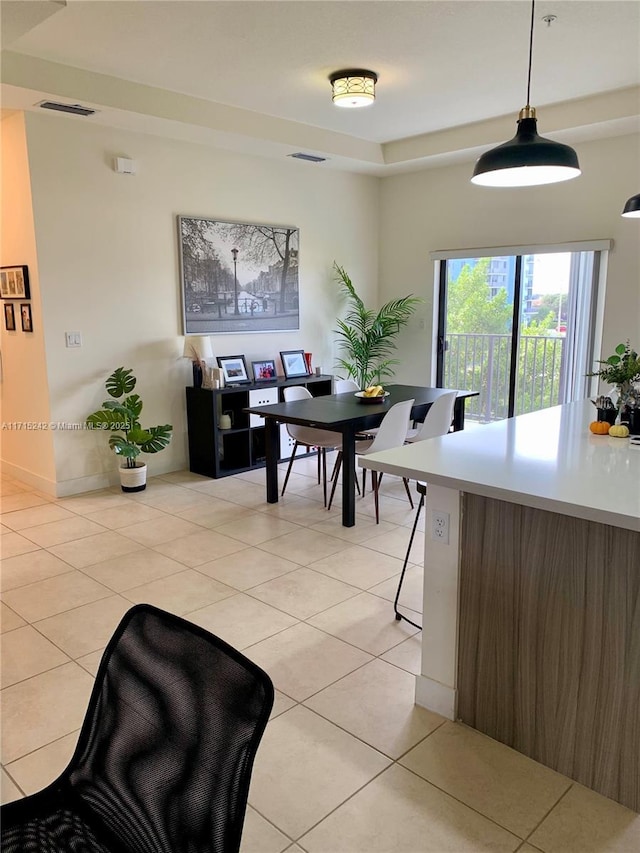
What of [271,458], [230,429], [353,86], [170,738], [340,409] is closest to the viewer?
[170,738]

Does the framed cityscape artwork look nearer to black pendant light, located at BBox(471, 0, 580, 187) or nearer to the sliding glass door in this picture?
the sliding glass door

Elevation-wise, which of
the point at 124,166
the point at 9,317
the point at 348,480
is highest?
the point at 124,166

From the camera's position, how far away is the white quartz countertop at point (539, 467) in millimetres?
1725

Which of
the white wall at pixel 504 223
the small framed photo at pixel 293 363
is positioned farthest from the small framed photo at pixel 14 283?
the white wall at pixel 504 223

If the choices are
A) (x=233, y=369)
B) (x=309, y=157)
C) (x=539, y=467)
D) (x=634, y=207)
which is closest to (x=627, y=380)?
(x=539, y=467)

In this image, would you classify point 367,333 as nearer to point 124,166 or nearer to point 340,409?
point 340,409

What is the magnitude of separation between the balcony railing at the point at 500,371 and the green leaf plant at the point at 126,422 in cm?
315

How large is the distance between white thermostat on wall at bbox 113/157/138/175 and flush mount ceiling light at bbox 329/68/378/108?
1650 mm

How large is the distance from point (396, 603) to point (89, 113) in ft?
12.2

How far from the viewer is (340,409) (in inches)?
172

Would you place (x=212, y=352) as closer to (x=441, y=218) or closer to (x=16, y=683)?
(x=441, y=218)

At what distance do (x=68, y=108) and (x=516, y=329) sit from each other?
4.13m

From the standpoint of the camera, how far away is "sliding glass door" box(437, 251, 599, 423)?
Answer: 5.56 m

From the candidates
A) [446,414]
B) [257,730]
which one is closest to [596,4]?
[446,414]
